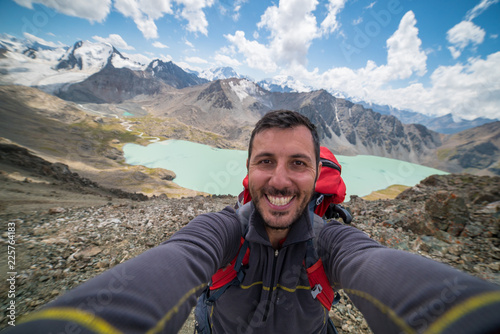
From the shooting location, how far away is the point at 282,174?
8.98ft

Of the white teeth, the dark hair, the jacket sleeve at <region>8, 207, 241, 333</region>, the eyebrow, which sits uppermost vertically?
the dark hair

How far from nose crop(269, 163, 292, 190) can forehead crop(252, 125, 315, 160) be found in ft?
0.75

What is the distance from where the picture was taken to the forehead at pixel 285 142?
9.28ft

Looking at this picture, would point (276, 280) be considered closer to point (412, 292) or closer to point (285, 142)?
point (412, 292)

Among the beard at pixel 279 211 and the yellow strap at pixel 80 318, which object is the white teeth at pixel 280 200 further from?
the yellow strap at pixel 80 318

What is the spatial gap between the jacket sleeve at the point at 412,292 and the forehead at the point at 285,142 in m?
1.41

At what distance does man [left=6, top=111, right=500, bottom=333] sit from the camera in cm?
118

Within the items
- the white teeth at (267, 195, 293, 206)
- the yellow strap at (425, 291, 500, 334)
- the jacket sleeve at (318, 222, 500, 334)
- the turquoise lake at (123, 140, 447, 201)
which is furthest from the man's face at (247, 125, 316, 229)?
the turquoise lake at (123, 140, 447, 201)

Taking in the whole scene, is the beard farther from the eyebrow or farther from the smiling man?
the eyebrow

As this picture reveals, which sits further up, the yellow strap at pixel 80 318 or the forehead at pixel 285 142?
the forehead at pixel 285 142

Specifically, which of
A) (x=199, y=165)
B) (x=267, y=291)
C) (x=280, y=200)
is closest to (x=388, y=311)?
(x=267, y=291)

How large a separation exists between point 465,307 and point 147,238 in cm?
929

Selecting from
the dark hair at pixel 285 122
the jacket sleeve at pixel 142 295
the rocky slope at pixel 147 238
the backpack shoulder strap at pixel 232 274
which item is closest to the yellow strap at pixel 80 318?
the jacket sleeve at pixel 142 295

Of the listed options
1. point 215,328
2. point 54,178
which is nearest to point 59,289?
point 215,328
